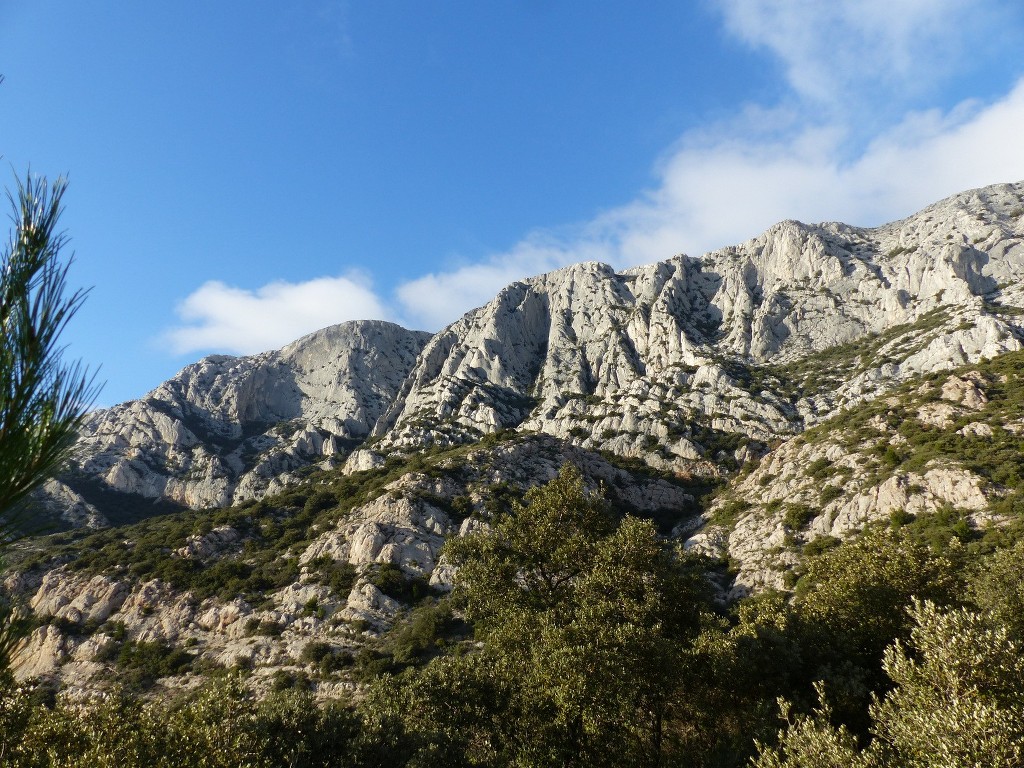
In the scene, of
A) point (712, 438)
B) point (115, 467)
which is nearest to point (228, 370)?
point (115, 467)

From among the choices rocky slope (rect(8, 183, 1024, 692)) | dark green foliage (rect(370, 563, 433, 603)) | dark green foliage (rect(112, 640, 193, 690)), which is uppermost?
rocky slope (rect(8, 183, 1024, 692))

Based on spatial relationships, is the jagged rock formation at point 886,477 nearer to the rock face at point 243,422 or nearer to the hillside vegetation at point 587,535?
the hillside vegetation at point 587,535

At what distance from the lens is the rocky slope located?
195ft

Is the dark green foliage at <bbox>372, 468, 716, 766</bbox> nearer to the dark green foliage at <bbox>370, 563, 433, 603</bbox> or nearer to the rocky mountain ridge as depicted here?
the dark green foliage at <bbox>370, 563, 433, 603</bbox>

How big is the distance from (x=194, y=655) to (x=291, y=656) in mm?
11088

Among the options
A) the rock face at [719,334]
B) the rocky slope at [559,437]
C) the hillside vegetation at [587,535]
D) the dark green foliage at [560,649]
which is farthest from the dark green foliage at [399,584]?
the rock face at [719,334]

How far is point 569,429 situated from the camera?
117 meters

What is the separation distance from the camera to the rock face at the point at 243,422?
390 ft

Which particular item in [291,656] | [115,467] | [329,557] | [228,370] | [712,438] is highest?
[228,370]

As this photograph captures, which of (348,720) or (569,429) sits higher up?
(569,429)

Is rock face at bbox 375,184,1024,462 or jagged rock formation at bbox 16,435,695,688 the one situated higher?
rock face at bbox 375,184,1024,462

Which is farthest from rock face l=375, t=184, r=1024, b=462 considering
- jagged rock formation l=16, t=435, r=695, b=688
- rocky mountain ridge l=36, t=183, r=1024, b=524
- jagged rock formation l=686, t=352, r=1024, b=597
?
jagged rock formation l=16, t=435, r=695, b=688

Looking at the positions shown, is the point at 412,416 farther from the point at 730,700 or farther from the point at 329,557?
the point at 730,700

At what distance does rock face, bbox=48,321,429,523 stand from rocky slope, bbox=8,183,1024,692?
85 cm
